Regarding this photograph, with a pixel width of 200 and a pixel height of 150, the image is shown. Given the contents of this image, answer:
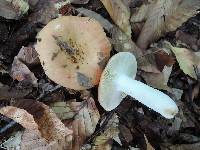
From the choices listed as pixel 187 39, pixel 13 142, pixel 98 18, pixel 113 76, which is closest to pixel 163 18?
pixel 187 39

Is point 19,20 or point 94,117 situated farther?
point 19,20

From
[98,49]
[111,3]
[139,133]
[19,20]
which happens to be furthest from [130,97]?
[19,20]

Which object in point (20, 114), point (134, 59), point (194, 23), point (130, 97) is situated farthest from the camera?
point (194, 23)

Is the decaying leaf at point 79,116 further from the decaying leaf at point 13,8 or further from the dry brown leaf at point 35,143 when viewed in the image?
the decaying leaf at point 13,8

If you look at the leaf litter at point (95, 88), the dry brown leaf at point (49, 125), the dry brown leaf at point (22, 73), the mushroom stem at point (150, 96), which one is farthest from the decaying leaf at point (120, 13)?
the dry brown leaf at point (49, 125)

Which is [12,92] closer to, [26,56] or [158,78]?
[26,56]

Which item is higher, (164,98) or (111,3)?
(111,3)

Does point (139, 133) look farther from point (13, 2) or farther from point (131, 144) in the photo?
point (13, 2)
